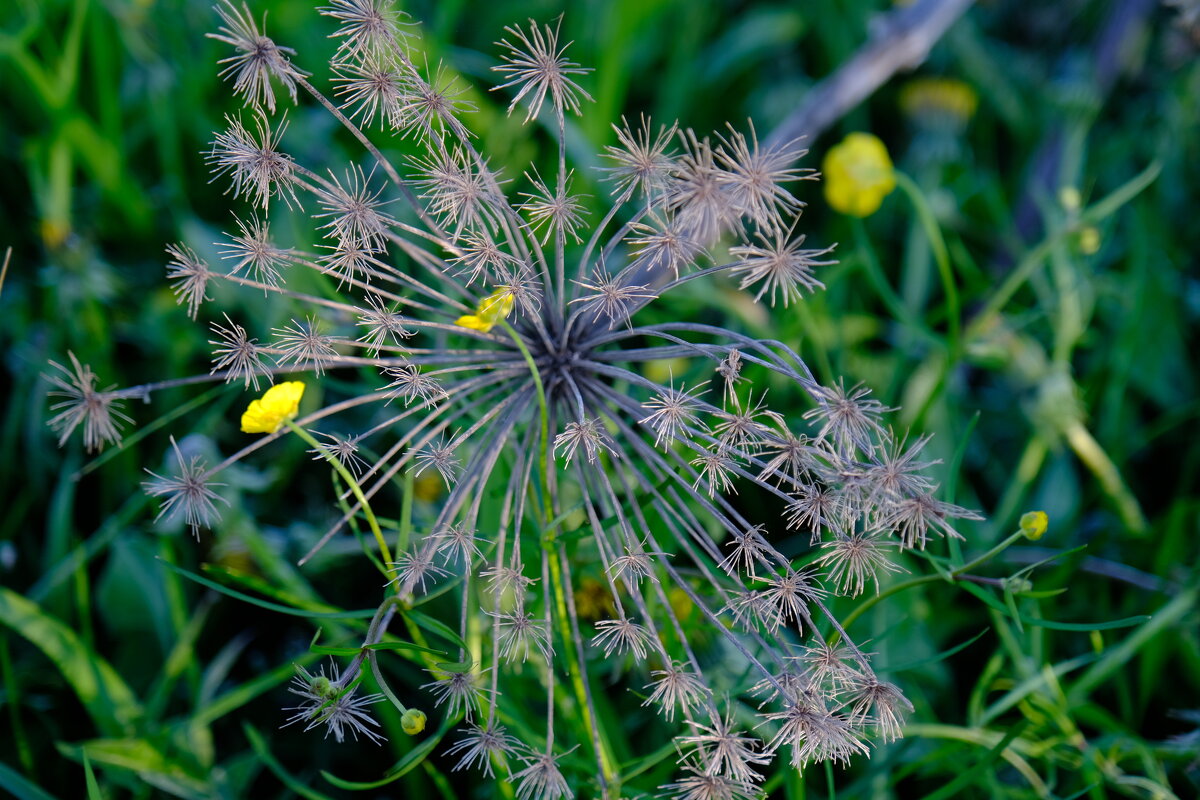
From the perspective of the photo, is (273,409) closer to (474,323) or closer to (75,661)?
(474,323)

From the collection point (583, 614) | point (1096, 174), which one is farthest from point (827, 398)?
point (1096, 174)

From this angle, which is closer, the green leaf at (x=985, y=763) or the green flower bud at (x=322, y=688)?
the green flower bud at (x=322, y=688)

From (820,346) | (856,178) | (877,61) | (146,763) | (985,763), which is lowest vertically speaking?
(985,763)

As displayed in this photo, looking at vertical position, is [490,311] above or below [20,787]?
above

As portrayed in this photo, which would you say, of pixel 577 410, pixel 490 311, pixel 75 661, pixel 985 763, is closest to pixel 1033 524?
pixel 985 763

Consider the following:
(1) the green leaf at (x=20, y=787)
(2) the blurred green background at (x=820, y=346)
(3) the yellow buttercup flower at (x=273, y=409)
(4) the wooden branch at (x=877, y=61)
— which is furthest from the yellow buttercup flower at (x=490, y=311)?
(4) the wooden branch at (x=877, y=61)

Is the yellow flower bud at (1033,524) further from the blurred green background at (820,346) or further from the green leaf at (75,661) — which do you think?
the green leaf at (75,661)

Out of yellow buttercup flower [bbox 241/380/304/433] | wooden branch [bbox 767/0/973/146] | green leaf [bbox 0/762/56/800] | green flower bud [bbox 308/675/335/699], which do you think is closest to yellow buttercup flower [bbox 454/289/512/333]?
yellow buttercup flower [bbox 241/380/304/433]
